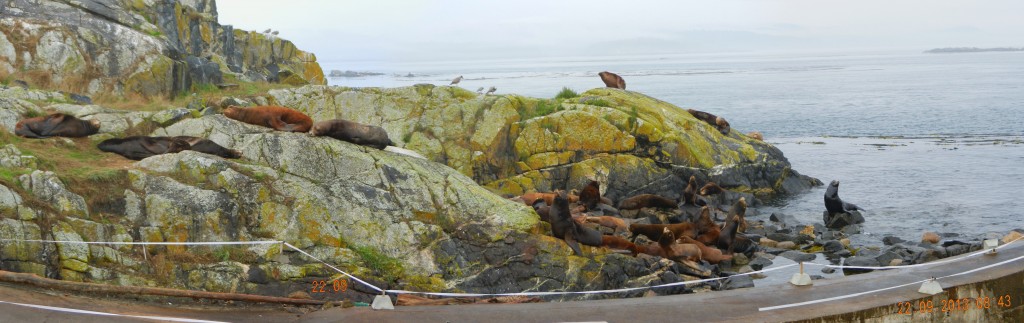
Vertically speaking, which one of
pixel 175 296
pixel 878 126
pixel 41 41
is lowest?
pixel 878 126

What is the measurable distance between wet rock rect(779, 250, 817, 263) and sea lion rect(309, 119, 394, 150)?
27.6ft

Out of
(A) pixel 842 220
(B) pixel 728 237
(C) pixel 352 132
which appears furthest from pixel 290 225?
(A) pixel 842 220

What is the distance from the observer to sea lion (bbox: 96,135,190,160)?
15.2 m

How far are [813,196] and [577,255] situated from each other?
46.3ft

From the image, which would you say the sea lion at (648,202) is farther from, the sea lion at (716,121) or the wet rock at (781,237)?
the sea lion at (716,121)

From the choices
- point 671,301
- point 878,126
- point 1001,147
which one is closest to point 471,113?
point 671,301

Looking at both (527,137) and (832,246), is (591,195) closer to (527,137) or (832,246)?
(527,137)

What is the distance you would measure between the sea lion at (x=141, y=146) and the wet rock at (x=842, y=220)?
1484cm

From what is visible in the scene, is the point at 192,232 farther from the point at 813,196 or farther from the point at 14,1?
the point at 813,196

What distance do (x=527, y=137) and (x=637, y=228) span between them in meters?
6.41

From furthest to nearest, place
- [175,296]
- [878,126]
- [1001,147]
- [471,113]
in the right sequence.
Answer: [878,126] < [1001,147] < [471,113] < [175,296]

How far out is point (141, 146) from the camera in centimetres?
1549

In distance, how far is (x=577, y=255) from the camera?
15.0 meters

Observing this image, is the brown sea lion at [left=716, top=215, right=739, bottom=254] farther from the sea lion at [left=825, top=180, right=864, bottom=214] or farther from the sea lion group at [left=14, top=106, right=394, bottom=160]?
the sea lion group at [left=14, top=106, right=394, bottom=160]
